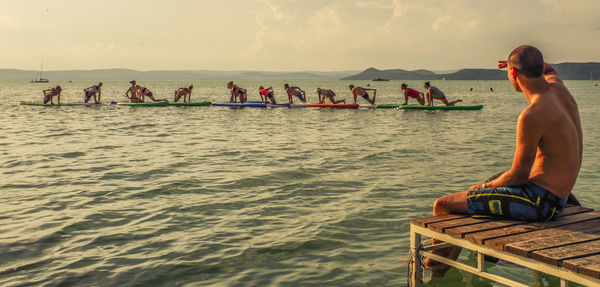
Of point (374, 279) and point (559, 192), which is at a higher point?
point (559, 192)

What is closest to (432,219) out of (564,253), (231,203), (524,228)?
(524,228)

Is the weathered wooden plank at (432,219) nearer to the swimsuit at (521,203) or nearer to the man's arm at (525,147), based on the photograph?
the swimsuit at (521,203)

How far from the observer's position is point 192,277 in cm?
523

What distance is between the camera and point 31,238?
21.2 feet

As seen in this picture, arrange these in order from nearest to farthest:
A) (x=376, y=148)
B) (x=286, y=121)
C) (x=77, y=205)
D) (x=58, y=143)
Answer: (x=77, y=205), (x=376, y=148), (x=58, y=143), (x=286, y=121)

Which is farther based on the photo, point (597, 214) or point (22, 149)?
point (22, 149)

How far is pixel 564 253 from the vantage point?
336cm

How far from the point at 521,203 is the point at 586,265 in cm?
107

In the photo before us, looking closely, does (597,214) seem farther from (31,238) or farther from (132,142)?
(132,142)

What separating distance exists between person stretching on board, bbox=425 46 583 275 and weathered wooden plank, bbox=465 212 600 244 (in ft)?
0.28

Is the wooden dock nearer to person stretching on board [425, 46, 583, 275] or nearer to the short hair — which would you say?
person stretching on board [425, 46, 583, 275]

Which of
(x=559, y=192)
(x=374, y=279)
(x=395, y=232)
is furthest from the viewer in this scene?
(x=395, y=232)

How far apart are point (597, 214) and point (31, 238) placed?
691cm

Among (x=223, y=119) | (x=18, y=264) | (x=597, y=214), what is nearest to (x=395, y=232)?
(x=597, y=214)
